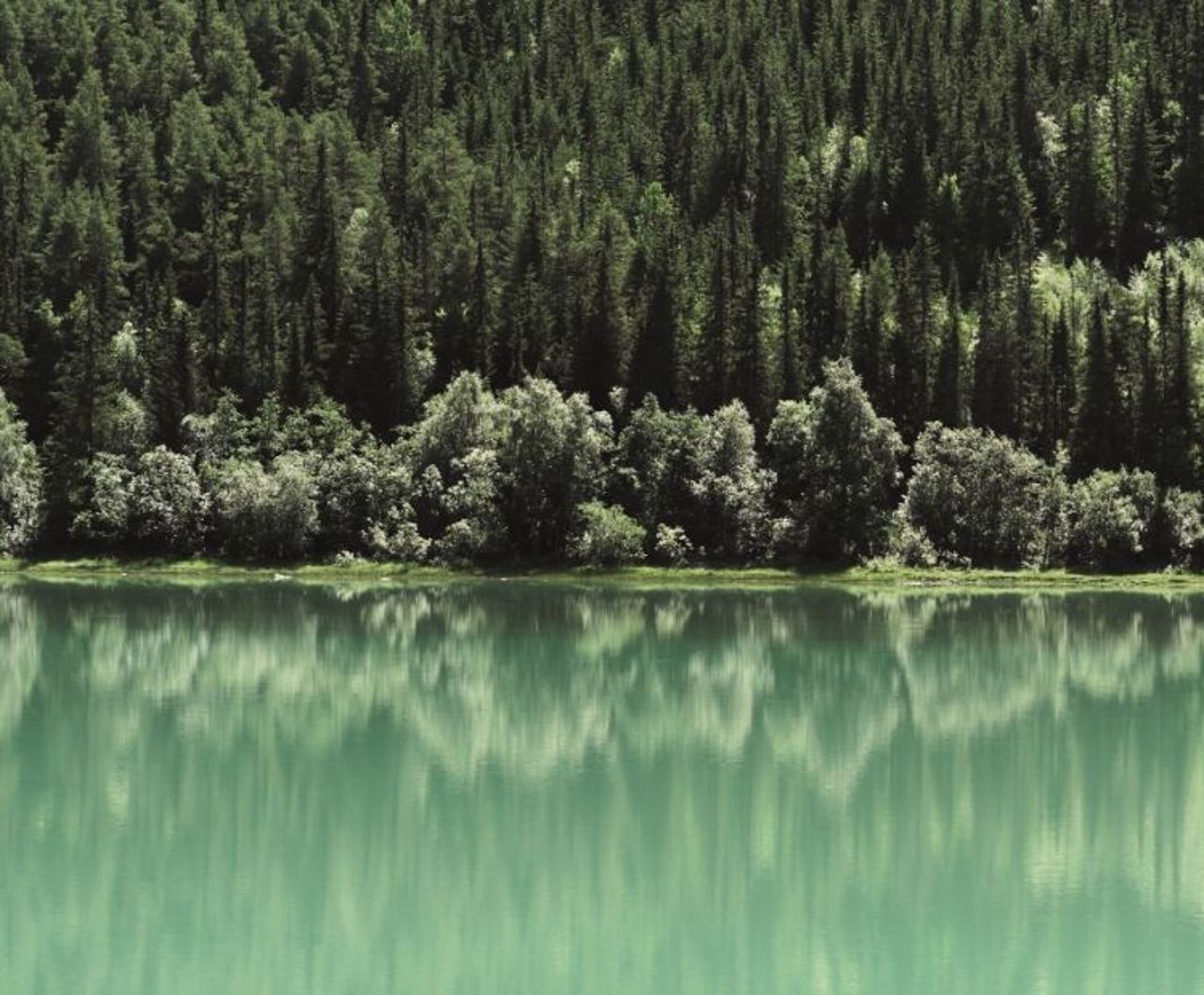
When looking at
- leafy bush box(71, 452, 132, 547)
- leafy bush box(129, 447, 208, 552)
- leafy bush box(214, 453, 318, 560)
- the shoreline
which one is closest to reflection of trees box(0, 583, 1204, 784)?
the shoreline

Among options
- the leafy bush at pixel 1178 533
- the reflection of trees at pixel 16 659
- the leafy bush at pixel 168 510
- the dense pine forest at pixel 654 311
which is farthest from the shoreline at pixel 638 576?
the reflection of trees at pixel 16 659

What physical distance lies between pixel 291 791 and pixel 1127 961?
2111 cm

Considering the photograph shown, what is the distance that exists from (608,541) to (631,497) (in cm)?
719

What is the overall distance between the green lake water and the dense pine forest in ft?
162

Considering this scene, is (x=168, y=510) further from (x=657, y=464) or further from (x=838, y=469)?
(x=838, y=469)

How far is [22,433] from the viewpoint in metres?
135

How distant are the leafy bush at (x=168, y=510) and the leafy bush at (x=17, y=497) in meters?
7.28

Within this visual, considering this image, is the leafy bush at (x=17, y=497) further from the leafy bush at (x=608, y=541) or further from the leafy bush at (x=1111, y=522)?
the leafy bush at (x=1111, y=522)

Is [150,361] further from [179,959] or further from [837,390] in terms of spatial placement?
[179,959]

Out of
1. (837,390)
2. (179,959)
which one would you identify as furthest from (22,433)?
(179,959)

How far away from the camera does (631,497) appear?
12681cm

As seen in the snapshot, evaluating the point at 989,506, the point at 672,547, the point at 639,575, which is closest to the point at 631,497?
the point at 672,547

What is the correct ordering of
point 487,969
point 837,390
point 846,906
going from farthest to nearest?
point 837,390, point 846,906, point 487,969

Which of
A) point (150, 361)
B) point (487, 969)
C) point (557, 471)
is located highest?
point (150, 361)
